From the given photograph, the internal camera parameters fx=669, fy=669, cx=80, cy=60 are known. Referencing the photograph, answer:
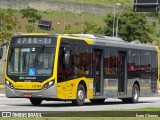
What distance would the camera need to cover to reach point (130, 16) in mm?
111312

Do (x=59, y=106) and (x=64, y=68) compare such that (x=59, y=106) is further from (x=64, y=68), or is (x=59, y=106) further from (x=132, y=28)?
(x=132, y=28)

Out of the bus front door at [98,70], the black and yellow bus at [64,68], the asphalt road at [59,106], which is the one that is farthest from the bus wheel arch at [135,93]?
the bus front door at [98,70]

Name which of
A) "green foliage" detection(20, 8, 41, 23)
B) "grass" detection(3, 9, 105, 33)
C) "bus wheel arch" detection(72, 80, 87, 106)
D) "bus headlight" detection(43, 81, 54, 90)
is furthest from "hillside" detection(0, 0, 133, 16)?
"bus headlight" detection(43, 81, 54, 90)

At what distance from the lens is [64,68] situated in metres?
28.1

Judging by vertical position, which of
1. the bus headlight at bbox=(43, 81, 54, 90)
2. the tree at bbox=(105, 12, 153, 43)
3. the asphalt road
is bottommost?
the asphalt road

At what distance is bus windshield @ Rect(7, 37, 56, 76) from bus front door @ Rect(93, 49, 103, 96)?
327 centimetres

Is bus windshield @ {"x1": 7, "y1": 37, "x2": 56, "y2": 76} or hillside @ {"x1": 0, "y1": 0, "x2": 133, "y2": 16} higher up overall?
hillside @ {"x1": 0, "y1": 0, "x2": 133, "y2": 16}

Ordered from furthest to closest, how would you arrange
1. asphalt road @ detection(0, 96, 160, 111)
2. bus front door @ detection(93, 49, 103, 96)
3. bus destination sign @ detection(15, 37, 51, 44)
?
bus front door @ detection(93, 49, 103, 96), bus destination sign @ detection(15, 37, 51, 44), asphalt road @ detection(0, 96, 160, 111)

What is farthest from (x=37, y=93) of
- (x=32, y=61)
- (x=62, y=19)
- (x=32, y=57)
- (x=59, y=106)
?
(x=62, y=19)

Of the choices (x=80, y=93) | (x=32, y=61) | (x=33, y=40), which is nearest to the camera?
(x=32, y=61)

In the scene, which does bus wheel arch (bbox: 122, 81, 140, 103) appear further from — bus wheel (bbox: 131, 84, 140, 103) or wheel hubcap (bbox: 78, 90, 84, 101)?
wheel hubcap (bbox: 78, 90, 84, 101)

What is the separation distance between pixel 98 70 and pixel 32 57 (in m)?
4.08

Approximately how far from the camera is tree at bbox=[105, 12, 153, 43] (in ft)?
355

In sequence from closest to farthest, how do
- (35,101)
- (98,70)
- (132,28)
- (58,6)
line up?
1. (35,101)
2. (98,70)
3. (132,28)
4. (58,6)
